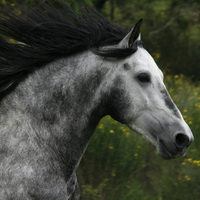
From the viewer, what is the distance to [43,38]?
3297mm

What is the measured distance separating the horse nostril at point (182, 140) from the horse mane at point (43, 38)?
0.62 meters

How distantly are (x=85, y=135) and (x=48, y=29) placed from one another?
0.76 metres

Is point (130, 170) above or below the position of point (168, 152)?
below

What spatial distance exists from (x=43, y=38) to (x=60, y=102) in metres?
0.48

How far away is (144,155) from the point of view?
5.54 m

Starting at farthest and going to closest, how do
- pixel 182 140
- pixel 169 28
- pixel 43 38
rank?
pixel 169 28 → pixel 43 38 → pixel 182 140

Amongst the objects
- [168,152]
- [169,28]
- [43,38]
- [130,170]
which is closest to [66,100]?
[43,38]

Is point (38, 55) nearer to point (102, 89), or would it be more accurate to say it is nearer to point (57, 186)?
point (102, 89)

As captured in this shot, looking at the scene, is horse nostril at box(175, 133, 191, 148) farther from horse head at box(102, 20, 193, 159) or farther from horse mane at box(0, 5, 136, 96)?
horse mane at box(0, 5, 136, 96)

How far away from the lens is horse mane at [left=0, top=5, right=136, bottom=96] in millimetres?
3201

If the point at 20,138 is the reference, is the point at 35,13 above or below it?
above

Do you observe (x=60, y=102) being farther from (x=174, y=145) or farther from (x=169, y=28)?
(x=169, y=28)

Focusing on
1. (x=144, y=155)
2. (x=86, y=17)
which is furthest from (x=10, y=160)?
(x=144, y=155)

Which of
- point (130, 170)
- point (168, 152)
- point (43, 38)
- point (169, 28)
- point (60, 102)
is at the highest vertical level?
point (43, 38)
